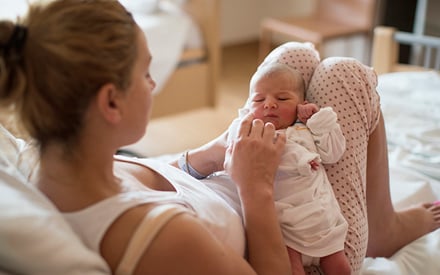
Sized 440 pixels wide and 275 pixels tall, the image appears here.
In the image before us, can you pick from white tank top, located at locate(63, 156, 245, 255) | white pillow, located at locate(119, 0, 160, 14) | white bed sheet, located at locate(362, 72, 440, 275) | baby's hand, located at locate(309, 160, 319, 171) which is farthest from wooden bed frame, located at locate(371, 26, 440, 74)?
white tank top, located at locate(63, 156, 245, 255)

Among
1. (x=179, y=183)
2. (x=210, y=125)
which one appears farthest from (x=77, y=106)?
(x=210, y=125)

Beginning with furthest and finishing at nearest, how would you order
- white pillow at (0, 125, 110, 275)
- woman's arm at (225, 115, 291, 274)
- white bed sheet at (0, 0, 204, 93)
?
white bed sheet at (0, 0, 204, 93) < woman's arm at (225, 115, 291, 274) < white pillow at (0, 125, 110, 275)

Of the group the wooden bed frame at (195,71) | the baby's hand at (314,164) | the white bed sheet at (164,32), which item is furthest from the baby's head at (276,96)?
the wooden bed frame at (195,71)

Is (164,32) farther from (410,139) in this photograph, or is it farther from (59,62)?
(59,62)

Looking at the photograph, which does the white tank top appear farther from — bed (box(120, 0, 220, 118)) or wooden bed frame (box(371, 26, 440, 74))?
bed (box(120, 0, 220, 118))

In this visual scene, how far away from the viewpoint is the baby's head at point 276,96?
1132 millimetres

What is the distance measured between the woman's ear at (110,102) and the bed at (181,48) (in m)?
1.81

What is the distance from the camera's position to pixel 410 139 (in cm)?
174

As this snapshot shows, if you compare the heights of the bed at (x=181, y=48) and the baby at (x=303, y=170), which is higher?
the baby at (x=303, y=170)

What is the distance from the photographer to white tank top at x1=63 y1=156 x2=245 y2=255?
810 millimetres

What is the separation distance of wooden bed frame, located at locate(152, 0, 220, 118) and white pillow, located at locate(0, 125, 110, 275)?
2.03 metres

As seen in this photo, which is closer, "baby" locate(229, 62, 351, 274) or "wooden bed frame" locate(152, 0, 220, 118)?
"baby" locate(229, 62, 351, 274)

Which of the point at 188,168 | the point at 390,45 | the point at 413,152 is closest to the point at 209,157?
the point at 188,168

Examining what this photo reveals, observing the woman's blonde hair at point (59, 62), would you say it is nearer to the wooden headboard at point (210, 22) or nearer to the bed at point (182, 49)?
the bed at point (182, 49)
